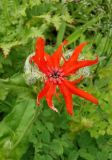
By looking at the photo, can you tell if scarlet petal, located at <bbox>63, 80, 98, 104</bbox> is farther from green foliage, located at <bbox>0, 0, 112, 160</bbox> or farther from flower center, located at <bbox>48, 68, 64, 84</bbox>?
green foliage, located at <bbox>0, 0, 112, 160</bbox>

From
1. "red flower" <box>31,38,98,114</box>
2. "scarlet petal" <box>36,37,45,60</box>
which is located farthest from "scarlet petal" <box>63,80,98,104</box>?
"scarlet petal" <box>36,37,45,60</box>

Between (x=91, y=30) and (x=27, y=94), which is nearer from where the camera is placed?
(x=27, y=94)

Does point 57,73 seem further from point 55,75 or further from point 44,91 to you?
point 44,91

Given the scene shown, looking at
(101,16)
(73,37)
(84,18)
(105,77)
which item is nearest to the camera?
(105,77)

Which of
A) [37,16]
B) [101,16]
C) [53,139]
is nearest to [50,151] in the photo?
[53,139]

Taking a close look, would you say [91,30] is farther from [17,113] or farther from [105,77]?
[17,113]

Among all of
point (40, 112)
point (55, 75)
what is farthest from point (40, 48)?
point (40, 112)

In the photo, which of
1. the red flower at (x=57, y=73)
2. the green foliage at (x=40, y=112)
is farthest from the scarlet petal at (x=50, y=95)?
the green foliage at (x=40, y=112)
